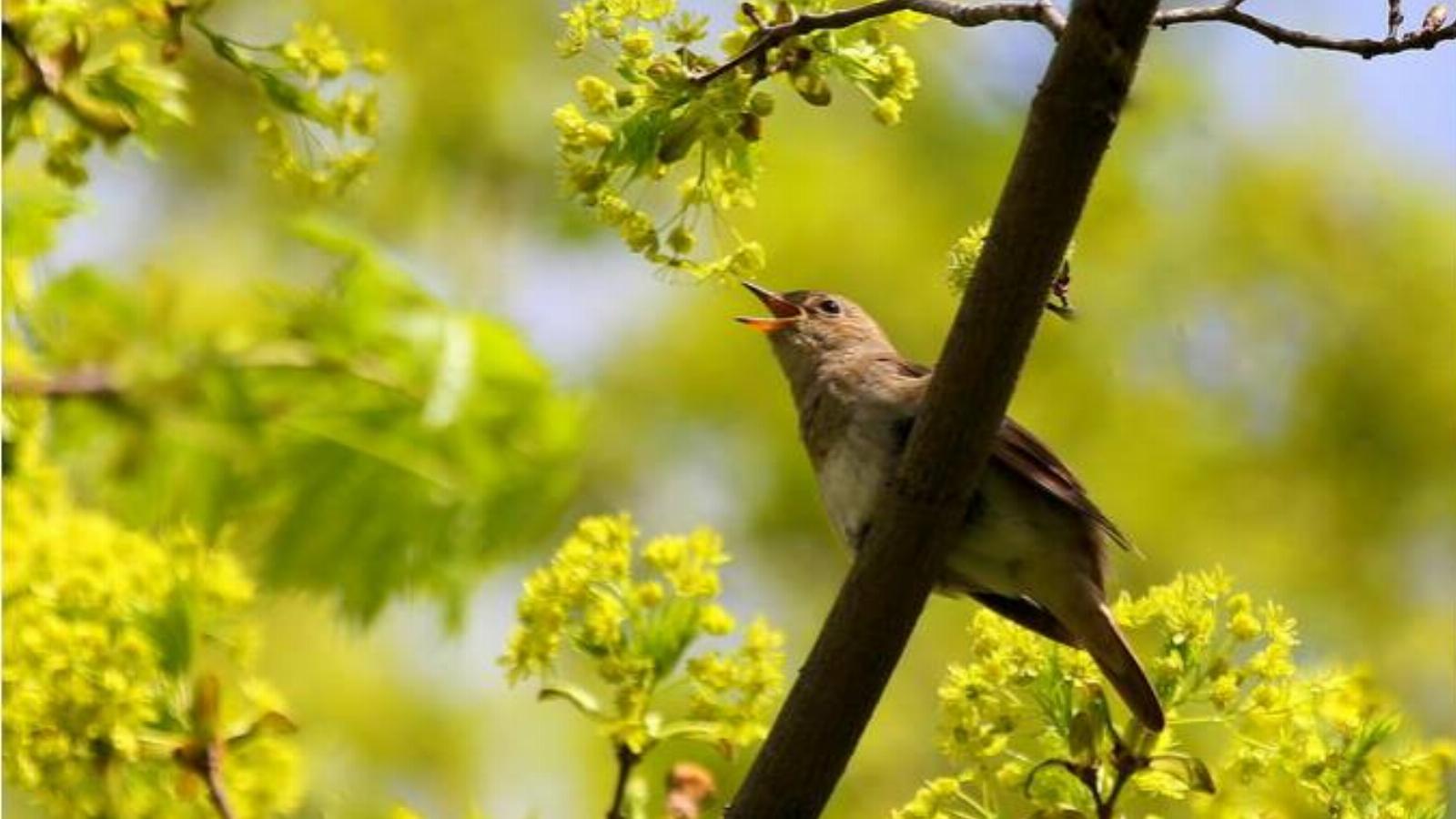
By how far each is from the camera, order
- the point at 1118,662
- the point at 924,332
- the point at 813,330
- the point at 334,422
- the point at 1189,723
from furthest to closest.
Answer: the point at 924,332 < the point at 813,330 < the point at 1118,662 < the point at 1189,723 < the point at 334,422

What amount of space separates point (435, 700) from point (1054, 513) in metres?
4.28

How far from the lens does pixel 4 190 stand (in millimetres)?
2584

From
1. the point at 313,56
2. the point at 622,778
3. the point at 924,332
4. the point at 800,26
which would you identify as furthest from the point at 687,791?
the point at 924,332

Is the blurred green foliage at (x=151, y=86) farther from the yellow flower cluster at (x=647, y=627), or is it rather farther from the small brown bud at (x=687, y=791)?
the small brown bud at (x=687, y=791)

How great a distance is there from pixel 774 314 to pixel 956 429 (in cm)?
241

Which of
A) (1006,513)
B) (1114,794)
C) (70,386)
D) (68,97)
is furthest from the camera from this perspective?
(1006,513)

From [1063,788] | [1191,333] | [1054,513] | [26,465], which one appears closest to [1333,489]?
[1191,333]

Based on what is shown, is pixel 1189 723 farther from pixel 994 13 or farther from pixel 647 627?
pixel 994 13

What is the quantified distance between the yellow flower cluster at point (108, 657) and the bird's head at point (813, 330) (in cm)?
145

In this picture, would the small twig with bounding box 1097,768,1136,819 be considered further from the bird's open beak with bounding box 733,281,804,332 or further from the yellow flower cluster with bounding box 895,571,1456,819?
the bird's open beak with bounding box 733,281,804,332

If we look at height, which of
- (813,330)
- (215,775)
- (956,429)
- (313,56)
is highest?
(813,330)

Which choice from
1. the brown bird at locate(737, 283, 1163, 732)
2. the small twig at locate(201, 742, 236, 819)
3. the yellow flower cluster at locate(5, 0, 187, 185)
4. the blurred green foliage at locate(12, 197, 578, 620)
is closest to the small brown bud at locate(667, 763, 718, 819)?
the blurred green foliage at locate(12, 197, 578, 620)

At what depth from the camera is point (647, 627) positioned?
2.88 m

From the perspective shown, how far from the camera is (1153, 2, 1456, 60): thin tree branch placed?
8.05 ft
